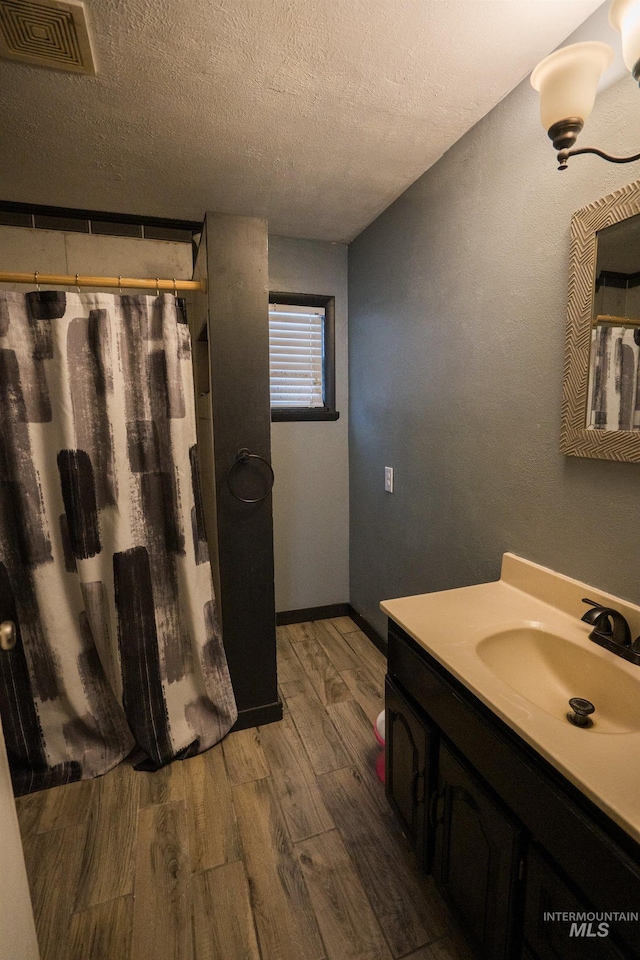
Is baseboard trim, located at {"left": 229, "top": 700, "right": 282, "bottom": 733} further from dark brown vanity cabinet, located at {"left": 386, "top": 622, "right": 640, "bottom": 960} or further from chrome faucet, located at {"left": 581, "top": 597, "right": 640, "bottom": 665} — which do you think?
chrome faucet, located at {"left": 581, "top": 597, "right": 640, "bottom": 665}

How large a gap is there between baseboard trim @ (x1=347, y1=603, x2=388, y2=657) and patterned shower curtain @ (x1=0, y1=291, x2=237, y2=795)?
3.47 ft

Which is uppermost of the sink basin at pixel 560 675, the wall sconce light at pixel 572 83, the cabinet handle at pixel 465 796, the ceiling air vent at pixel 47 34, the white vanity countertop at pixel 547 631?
the ceiling air vent at pixel 47 34

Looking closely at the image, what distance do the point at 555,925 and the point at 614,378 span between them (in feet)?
3.74

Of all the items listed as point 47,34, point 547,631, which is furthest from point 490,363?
point 47,34

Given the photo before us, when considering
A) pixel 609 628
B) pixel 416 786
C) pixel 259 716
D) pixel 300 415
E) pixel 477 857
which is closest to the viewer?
pixel 477 857

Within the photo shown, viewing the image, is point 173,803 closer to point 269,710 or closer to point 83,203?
point 269,710

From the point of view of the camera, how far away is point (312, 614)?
9.43ft

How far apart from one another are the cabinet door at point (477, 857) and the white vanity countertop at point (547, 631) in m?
0.23

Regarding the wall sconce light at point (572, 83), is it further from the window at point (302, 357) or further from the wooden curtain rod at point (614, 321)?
the window at point (302, 357)

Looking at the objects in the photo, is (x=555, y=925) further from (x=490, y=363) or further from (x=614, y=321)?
(x=490, y=363)

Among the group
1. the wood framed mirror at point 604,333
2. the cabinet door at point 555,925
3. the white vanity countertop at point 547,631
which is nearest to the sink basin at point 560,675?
the white vanity countertop at point 547,631

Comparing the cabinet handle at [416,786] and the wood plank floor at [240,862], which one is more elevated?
the cabinet handle at [416,786]

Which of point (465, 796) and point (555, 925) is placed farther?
point (465, 796)

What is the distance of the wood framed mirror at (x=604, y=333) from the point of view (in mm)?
1049
